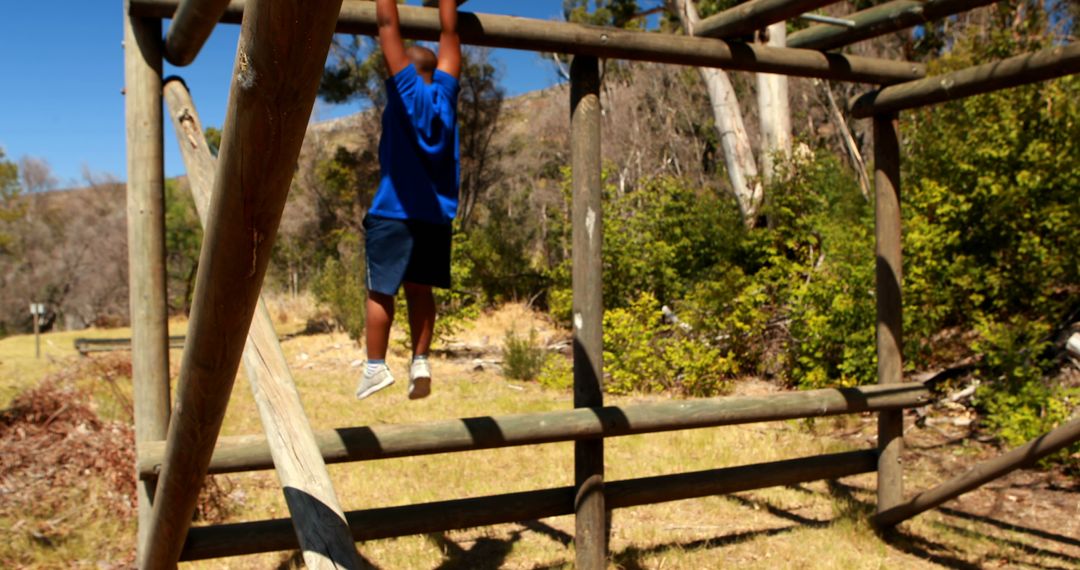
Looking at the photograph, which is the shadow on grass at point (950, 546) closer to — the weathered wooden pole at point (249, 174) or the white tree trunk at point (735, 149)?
the weathered wooden pole at point (249, 174)

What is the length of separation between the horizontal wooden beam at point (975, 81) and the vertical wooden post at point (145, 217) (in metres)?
3.64

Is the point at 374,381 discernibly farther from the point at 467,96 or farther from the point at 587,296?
the point at 467,96

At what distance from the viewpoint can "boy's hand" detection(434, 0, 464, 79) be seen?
3.35m

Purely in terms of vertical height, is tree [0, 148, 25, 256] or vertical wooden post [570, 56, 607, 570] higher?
tree [0, 148, 25, 256]

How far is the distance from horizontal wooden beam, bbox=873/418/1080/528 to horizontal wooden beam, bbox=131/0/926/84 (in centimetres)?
198

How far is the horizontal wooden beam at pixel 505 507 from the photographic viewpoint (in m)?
3.36

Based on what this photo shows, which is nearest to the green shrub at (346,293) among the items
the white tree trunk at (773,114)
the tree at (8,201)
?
the white tree trunk at (773,114)

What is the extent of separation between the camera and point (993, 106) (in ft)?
26.5

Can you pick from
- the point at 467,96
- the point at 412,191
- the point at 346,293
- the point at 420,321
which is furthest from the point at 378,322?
the point at 467,96

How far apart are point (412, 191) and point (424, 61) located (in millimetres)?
540

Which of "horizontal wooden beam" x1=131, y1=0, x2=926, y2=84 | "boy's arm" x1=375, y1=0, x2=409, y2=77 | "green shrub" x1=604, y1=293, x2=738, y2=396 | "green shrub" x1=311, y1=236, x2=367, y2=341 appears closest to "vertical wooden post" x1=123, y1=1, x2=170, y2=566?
"horizontal wooden beam" x1=131, y1=0, x2=926, y2=84

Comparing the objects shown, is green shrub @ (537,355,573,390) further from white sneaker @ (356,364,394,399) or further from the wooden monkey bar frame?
white sneaker @ (356,364,394,399)

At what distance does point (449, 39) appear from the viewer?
134 inches

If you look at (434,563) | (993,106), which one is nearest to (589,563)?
(434,563)
